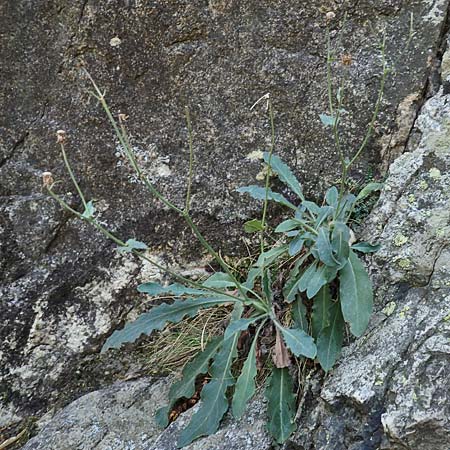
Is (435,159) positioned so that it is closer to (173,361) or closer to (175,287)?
(175,287)

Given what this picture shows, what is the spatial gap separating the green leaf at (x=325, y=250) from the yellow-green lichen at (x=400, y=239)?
21 cm

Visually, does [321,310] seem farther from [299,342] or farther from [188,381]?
[188,381]

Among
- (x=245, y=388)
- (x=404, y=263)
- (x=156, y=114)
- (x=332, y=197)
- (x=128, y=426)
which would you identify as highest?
(x=156, y=114)

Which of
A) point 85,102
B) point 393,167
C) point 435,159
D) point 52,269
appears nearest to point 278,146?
point 393,167

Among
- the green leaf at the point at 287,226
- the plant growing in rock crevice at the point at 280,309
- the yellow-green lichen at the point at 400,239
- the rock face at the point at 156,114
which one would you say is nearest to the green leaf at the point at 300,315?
the plant growing in rock crevice at the point at 280,309

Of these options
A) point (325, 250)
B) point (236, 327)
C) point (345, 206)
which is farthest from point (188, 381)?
point (345, 206)

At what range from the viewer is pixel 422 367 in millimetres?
1482

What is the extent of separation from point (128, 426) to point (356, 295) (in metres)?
0.84

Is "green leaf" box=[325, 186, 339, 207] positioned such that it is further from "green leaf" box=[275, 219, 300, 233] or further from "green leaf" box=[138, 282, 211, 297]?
"green leaf" box=[138, 282, 211, 297]

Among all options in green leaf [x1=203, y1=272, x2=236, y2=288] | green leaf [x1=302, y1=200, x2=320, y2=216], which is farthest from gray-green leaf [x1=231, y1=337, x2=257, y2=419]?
green leaf [x1=302, y1=200, x2=320, y2=216]

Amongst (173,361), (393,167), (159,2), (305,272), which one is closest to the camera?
(305,272)

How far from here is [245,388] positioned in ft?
5.65

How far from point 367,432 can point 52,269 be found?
1248mm

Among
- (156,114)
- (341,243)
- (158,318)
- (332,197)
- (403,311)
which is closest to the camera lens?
(403,311)
